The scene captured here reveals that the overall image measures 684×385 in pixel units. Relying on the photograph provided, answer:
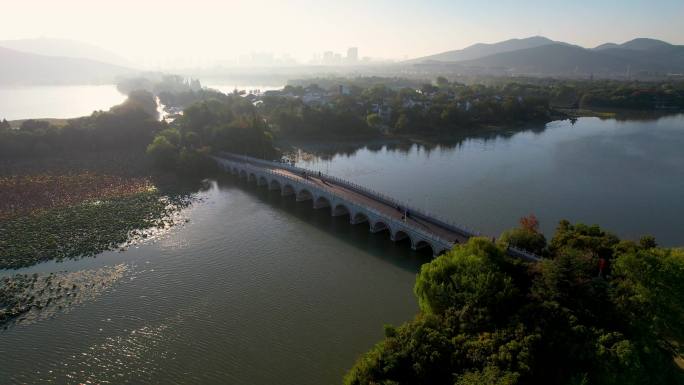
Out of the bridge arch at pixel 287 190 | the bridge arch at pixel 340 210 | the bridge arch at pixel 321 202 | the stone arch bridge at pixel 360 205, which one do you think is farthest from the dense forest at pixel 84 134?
the bridge arch at pixel 340 210

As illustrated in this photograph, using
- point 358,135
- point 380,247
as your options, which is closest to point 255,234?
point 380,247

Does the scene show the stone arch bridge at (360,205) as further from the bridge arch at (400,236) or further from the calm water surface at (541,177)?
the calm water surface at (541,177)

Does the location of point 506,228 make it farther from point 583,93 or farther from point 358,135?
point 583,93

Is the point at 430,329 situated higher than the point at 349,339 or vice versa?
the point at 430,329

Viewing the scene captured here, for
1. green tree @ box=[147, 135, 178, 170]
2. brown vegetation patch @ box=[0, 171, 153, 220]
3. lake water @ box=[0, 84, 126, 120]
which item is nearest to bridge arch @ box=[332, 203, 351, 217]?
brown vegetation patch @ box=[0, 171, 153, 220]

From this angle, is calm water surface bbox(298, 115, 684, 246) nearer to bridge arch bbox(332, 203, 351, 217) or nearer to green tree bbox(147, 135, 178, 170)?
bridge arch bbox(332, 203, 351, 217)

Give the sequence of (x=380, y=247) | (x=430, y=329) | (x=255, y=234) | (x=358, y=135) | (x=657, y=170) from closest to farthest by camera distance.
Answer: (x=430, y=329) < (x=380, y=247) < (x=255, y=234) < (x=657, y=170) < (x=358, y=135)
